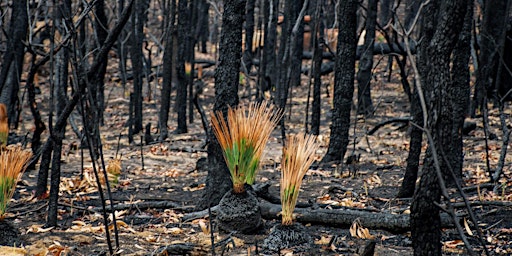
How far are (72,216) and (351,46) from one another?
4.08m

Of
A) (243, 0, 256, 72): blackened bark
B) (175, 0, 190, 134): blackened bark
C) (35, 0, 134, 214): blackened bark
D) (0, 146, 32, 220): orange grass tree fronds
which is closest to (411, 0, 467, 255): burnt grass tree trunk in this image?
(35, 0, 134, 214): blackened bark

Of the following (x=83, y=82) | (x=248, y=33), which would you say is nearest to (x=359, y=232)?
(x=83, y=82)

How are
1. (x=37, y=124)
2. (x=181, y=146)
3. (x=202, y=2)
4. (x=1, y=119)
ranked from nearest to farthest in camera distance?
1. (x=37, y=124)
2. (x=1, y=119)
3. (x=181, y=146)
4. (x=202, y=2)

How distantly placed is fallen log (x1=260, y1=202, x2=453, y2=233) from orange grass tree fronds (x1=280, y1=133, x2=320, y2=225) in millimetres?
567

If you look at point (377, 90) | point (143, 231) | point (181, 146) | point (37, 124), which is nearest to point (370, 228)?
point (143, 231)

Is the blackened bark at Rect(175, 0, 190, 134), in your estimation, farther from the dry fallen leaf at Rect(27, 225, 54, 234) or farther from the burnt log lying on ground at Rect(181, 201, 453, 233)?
the dry fallen leaf at Rect(27, 225, 54, 234)

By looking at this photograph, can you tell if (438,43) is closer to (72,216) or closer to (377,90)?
(72,216)

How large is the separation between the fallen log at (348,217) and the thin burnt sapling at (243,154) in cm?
39

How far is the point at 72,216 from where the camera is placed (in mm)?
5477

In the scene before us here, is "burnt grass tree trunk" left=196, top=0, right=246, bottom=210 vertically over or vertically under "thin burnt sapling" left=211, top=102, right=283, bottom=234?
over

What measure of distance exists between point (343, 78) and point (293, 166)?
13.0 ft

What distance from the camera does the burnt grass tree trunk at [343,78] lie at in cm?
768

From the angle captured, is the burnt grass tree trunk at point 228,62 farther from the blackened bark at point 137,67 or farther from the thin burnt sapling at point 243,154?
the blackened bark at point 137,67

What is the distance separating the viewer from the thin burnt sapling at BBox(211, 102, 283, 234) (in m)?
4.24
